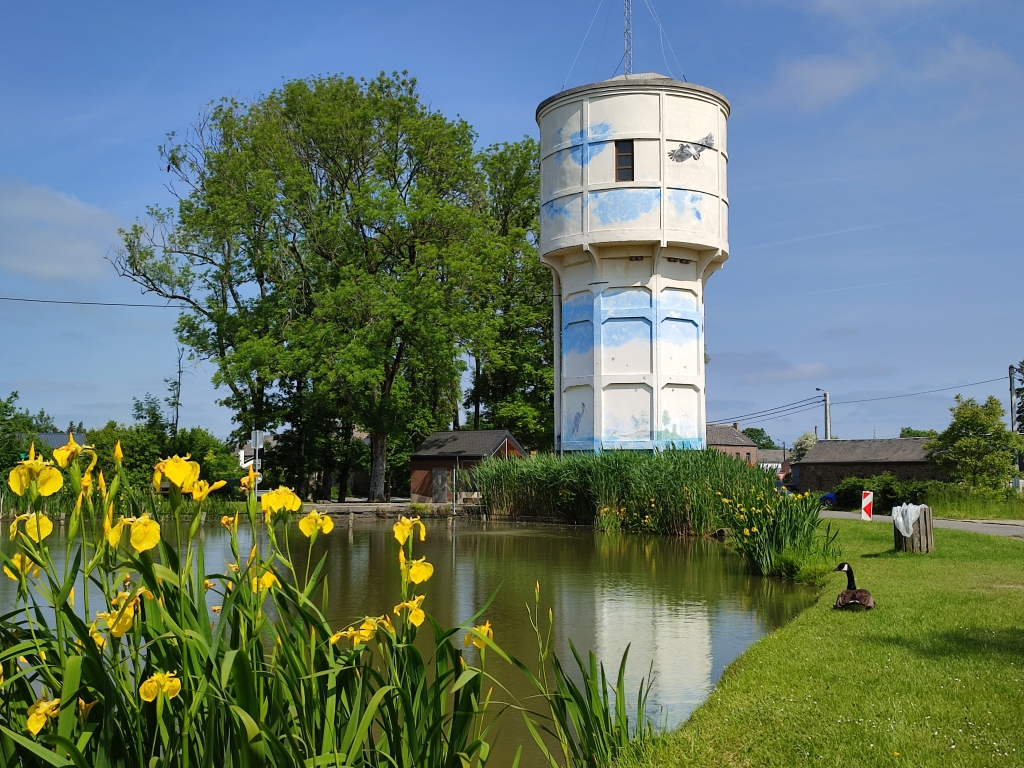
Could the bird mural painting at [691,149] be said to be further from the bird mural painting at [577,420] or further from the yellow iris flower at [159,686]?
the yellow iris flower at [159,686]

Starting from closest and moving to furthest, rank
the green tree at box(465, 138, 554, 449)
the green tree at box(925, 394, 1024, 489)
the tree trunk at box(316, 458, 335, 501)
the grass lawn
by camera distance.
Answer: the grass lawn
the green tree at box(925, 394, 1024, 489)
the green tree at box(465, 138, 554, 449)
the tree trunk at box(316, 458, 335, 501)

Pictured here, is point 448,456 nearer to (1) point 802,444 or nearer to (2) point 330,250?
(2) point 330,250

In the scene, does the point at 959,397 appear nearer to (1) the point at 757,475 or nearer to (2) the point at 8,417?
(1) the point at 757,475

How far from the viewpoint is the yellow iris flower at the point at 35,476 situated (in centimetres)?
247

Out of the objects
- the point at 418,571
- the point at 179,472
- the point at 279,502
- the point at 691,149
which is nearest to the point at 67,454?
the point at 179,472

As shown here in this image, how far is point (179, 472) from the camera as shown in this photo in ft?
8.56

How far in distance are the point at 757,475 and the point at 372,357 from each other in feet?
53.9

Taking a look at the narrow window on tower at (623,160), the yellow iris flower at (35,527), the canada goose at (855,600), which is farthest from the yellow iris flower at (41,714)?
the narrow window on tower at (623,160)

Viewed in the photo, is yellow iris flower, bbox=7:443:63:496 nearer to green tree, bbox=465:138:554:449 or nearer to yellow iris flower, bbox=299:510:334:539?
yellow iris flower, bbox=299:510:334:539

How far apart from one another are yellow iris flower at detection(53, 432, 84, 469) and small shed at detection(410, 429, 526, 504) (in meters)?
30.1

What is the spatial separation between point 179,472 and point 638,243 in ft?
81.6

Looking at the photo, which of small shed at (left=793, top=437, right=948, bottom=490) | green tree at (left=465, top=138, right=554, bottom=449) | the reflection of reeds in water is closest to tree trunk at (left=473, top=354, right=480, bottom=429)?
green tree at (left=465, top=138, right=554, bottom=449)

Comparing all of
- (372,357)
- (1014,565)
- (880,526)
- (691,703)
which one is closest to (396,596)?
(691,703)

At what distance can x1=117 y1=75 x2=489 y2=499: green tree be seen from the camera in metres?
32.3
